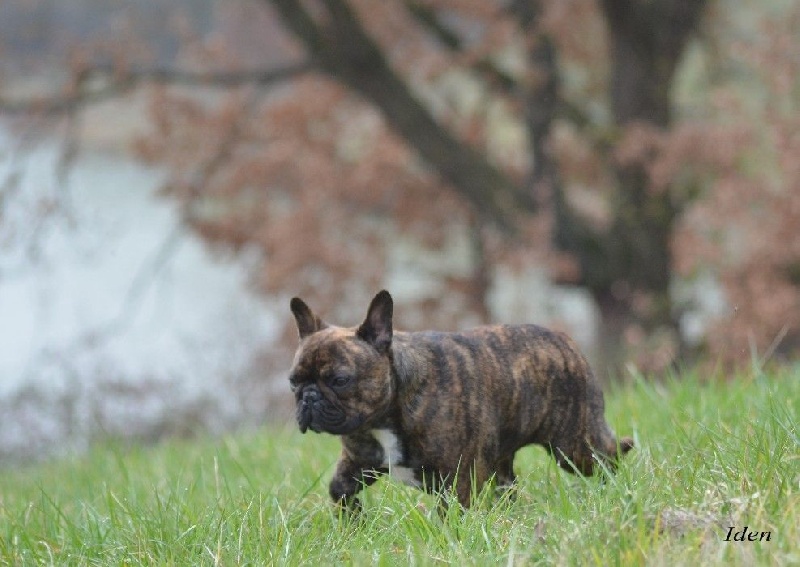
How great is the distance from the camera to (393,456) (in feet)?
14.2

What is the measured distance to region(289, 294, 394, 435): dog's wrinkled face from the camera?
4188mm

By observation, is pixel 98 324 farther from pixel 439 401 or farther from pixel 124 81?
pixel 439 401

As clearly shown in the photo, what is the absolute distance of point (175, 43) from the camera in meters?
17.3

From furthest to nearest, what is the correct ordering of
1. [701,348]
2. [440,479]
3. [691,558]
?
[701,348], [440,479], [691,558]

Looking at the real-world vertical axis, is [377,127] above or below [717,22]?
below

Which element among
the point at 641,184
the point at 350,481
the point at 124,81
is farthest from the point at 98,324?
the point at 350,481

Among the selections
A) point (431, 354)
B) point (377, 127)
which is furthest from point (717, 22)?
point (431, 354)

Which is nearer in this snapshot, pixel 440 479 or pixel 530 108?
pixel 440 479

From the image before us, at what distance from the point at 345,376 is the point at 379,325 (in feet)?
0.86

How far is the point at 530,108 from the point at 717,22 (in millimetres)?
4245

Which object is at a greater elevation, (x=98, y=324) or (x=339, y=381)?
(x=339, y=381)

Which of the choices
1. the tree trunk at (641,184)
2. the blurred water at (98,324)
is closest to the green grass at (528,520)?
the blurred water at (98,324)

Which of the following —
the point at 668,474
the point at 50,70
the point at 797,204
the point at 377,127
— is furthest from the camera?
the point at 377,127

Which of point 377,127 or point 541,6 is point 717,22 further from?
point 377,127
